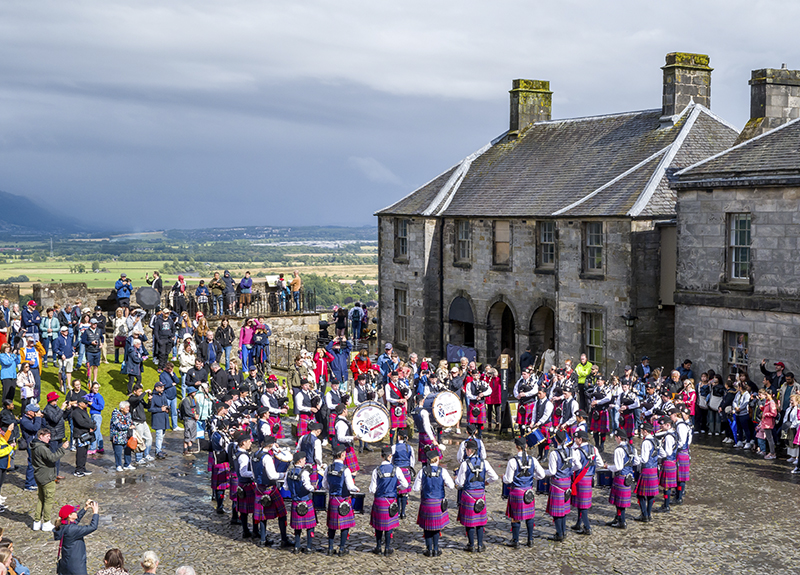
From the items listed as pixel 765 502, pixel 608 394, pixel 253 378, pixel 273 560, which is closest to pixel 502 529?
pixel 273 560

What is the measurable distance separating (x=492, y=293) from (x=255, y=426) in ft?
56.3

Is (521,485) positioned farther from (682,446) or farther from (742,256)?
(742,256)

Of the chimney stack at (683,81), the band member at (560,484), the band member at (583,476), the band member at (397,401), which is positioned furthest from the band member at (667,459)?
the chimney stack at (683,81)

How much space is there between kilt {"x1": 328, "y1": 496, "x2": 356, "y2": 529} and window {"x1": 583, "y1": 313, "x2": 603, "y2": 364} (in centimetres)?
1638

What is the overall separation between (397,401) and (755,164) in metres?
11.8

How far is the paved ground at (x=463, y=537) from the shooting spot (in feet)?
47.4

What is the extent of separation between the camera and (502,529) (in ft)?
53.4

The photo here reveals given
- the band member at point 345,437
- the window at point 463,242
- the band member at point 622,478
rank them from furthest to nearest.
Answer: the window at point 463,242 → the band member at point 345,437 → the band member at point 622,478

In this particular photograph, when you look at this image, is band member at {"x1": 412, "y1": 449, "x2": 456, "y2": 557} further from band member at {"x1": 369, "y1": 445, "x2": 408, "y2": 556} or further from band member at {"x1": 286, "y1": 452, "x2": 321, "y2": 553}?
band member at {"x1": 286, "y1": 452, "x2": 321, "y2": 553}

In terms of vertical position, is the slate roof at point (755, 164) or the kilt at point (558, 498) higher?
the slate roof at point (755, 164)

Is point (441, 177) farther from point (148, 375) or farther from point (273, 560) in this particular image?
point (273, 560)

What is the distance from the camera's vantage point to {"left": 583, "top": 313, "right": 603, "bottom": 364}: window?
29781mm

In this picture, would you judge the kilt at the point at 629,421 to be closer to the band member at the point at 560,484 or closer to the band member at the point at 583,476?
the band member at the point at 583,476

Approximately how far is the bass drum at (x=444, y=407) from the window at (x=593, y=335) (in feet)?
32.4
